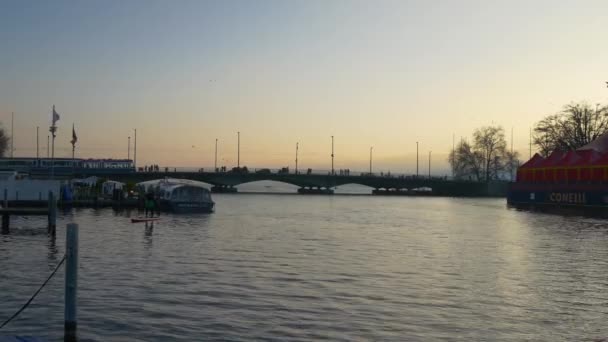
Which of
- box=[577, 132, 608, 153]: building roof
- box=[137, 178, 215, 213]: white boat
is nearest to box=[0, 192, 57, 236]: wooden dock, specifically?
box=[137, 178, 215, 213]: white boat

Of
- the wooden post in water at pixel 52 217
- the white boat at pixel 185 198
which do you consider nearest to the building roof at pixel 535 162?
the white boat at pixel 185 198

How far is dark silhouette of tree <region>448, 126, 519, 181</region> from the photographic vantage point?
188 meters

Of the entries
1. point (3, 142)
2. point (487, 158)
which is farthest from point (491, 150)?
point (3, 142)

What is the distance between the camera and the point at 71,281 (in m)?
15.4

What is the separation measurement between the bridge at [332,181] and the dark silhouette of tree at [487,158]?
902 centimetres

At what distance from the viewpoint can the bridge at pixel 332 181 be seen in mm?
157238

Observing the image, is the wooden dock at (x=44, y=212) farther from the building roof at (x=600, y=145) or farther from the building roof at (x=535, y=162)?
the building roof at (x=535, y=162)

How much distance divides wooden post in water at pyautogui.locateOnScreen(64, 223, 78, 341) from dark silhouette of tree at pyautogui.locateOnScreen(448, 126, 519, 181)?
181m

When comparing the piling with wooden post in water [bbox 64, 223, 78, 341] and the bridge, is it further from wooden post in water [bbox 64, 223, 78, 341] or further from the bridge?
the bridge

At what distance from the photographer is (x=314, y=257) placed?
33312mm

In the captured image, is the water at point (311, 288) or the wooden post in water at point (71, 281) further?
the water at point (311, 288)

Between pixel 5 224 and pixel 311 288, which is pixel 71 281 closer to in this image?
pixel 311 288

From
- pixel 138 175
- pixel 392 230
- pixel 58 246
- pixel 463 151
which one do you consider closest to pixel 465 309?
pixel 58 246

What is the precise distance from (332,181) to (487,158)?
49167mm
